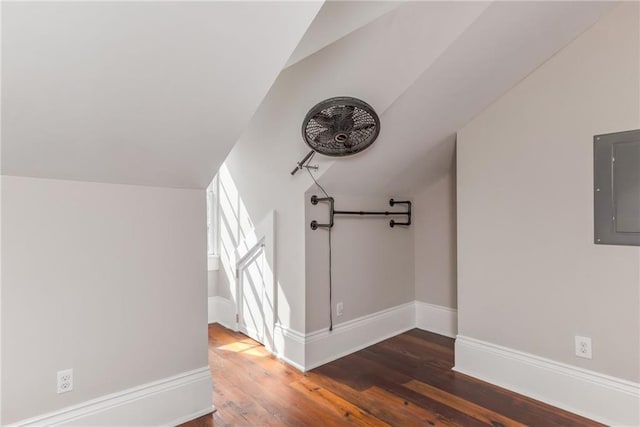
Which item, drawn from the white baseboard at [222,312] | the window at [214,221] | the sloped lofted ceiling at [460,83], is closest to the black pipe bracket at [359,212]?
the sloped lofted ceiling at [460,83]

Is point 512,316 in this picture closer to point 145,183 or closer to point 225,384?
point 225,384

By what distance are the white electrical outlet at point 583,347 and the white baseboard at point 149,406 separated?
2.20 metres

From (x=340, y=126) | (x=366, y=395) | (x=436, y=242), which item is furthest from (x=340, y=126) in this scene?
(x=436, y=242)

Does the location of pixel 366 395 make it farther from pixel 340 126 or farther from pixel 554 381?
pixel 340 126

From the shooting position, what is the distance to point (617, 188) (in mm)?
1880

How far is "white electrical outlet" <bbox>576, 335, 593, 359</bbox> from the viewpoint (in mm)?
1987

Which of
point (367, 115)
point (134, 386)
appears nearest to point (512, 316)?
point (367, 115)

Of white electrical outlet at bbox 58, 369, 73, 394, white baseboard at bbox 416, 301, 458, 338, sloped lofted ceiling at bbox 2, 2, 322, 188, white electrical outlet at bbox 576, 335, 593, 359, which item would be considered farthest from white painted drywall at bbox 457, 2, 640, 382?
white electrical outlet at bbox 58, 369, 73, 394

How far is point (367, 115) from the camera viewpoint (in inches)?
76.4

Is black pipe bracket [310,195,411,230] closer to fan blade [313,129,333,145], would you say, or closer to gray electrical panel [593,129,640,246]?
fan blade [313,129,333,145]

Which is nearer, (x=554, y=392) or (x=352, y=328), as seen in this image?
(x=554, y=392)

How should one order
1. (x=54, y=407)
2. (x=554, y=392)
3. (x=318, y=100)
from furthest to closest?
1. (x=318, y=100)
2. (x=554, y=392)
3. (x=54, y=407)

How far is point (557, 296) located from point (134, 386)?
2.49m

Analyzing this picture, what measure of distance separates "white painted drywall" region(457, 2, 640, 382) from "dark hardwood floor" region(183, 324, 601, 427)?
1.24 feet
